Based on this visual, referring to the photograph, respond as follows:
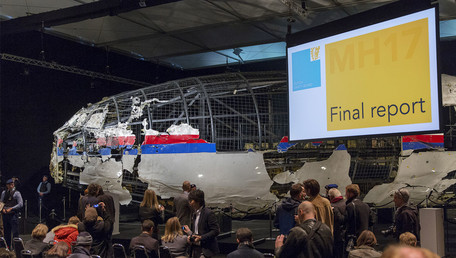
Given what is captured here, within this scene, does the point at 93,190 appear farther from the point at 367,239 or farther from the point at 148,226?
the point at 367,239

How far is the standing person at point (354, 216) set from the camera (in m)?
6.20

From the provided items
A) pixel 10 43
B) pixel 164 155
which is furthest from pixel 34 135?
pixel 164 155

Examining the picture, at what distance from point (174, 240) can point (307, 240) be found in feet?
7.39

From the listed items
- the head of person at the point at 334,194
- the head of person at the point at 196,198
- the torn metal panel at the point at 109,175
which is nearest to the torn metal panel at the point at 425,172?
the head of person at the point at 334,194

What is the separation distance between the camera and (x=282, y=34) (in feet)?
51.7

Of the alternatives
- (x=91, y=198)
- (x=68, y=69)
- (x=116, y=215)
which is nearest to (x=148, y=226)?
(x=91, y=198)

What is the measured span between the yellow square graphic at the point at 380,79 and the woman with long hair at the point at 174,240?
9.40ft

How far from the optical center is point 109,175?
412 inches

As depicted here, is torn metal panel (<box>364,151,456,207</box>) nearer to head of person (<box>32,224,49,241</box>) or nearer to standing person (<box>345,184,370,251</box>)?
standing person (<box>345,184,370,251</box>)

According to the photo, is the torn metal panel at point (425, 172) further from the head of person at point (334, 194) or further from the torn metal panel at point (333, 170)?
the head of person at point (334, 194)

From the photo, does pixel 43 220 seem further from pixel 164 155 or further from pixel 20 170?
pixel 164 155

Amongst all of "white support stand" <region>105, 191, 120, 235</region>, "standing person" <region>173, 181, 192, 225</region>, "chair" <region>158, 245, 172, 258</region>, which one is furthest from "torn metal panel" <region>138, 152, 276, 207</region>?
"chair" <region>158, 245, 172, 258</region>

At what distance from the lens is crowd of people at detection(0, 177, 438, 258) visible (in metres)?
3.88

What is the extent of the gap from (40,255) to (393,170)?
20.2 feet
